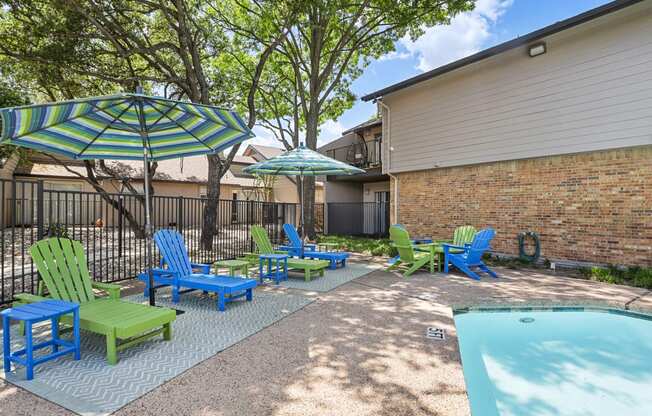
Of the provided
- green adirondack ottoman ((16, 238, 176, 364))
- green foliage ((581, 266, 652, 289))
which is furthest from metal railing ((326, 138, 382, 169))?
green adirondack ottoman ((16, 238, 176, 364))

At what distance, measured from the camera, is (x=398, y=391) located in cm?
304

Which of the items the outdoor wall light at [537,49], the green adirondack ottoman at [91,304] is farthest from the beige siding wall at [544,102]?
the green adirondack ottoman at [91,304]

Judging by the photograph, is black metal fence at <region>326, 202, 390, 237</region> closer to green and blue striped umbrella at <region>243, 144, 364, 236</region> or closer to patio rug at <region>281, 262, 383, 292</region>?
patio rug at <region>281, 262, 383, 292</region>

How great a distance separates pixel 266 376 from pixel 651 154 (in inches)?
390

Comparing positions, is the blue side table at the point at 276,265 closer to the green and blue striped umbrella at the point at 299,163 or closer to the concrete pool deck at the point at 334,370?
the concrete pool deck at the point at 334,370

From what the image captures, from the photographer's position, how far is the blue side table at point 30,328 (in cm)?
315

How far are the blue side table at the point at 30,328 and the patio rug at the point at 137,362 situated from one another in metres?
0.13

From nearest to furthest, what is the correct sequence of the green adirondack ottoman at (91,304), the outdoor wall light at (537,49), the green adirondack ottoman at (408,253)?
the green adirondack ottoman at (91,304) < the green adirondack ottoman at (408,253) < the outdoor wall light at (537,49)

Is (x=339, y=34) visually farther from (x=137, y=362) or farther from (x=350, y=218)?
(x=137, y=362)

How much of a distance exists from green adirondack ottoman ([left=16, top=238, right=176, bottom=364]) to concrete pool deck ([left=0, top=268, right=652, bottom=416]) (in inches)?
28.9

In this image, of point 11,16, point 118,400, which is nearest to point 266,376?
point 118,400

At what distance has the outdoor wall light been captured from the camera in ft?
31.8

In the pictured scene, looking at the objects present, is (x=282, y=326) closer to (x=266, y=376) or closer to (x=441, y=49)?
(x=266, y=376)

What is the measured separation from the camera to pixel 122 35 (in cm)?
1014
